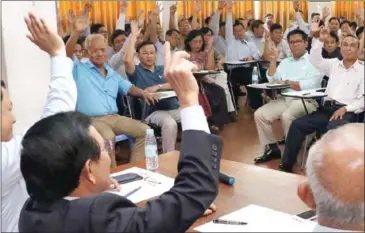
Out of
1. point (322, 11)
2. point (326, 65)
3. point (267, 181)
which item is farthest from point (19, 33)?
point (322, 11)

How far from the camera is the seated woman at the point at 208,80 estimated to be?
16.7 feet

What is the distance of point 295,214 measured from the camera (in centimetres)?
145

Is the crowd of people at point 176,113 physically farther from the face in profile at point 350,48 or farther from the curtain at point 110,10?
the curtain at point 110,10

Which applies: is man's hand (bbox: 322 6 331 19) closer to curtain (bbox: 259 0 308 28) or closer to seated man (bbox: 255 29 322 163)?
seated man (bbox: 255 29 322 163)

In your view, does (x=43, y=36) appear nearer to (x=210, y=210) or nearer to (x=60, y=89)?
(x=60, y=89)

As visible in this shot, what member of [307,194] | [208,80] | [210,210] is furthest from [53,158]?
[208,80]

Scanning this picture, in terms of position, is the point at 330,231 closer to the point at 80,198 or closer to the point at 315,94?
the point at 80,198

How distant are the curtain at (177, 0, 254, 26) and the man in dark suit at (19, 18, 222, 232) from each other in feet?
16.8

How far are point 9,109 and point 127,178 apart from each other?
1.76 feet

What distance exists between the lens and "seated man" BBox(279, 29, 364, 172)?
12.1 feet

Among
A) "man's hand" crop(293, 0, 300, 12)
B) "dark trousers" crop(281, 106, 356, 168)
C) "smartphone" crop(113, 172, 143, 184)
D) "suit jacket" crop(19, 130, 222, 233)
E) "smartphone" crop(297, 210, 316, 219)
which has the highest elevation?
"man's hand" crop(293, 0, 300, 12)

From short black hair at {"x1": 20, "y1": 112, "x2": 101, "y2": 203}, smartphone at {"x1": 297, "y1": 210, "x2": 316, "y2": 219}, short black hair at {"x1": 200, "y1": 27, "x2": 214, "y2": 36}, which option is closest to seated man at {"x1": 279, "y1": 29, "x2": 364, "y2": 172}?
short black hair at {"x1": 200, "y1": 27, "x2": 214, "y2": 36}

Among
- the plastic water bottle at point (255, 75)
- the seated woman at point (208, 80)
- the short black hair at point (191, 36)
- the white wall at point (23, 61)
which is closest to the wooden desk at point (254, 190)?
the white wall at point (23, 61)

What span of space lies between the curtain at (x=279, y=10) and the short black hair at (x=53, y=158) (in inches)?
195
